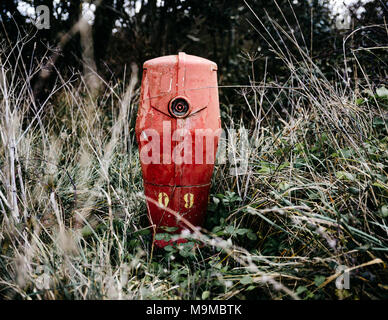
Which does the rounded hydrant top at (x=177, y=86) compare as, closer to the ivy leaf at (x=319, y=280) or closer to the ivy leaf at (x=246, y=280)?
the ivy leaf at (x=246, y=280)

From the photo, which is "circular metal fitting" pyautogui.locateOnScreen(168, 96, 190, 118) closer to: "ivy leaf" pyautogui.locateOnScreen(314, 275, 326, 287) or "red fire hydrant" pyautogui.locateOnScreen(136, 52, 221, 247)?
"red fire hydrant" pyautogui.locateOnScreen(136, 52, 221, 247)

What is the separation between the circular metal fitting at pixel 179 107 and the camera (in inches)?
62.1

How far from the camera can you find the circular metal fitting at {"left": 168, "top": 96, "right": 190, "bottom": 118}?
1578 mm

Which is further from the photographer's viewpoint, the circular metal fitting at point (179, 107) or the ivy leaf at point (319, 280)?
the circular metal fitting at point (179, 107)

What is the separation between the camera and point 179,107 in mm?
1586

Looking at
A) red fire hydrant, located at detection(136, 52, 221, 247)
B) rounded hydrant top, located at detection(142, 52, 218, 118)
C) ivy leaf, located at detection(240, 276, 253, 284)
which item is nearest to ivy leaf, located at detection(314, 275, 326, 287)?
ivy leaf, located at detection(240, 276, 253, 284)

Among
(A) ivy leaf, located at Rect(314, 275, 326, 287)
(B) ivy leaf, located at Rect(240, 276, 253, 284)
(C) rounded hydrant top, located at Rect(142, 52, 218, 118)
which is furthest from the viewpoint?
(C) rounded hydrant top, located at Rect(142, 52, 218, 118)

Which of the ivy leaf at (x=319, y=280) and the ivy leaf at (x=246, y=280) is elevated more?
the ivy leaf at (x=319, y=280)

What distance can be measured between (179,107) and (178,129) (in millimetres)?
112

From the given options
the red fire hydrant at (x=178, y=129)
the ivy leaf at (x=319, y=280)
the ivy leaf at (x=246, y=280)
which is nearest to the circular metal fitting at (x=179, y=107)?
the red fire hydrant at (x=178, y=129)

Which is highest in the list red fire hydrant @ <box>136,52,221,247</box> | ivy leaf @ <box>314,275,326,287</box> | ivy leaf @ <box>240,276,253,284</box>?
red fire hydrant @ <box>136,52,221,247</box>

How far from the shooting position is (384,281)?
1217 millimetres

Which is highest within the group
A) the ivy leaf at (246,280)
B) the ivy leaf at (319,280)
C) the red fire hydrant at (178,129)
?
the red fire hydrant at (178,129)

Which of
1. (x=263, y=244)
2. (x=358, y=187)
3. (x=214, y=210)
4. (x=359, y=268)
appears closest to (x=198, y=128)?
(x=214, y=210)
